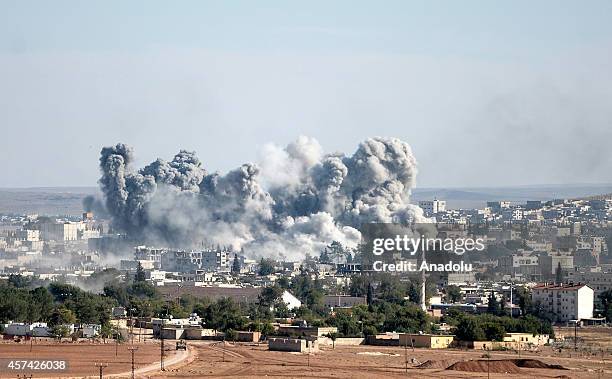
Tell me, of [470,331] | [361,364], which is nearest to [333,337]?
[470,331]

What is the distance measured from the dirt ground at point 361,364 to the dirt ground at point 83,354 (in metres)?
1.56

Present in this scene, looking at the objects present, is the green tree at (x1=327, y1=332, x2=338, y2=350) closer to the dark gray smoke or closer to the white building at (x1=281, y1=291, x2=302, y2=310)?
the white building at (x1=281, y1=291, x2=302, y2=310)

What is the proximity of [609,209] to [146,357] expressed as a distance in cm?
13907

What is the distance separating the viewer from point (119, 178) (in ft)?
434

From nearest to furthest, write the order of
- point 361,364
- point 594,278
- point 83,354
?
point 83,354
point 361,364
point 594,278

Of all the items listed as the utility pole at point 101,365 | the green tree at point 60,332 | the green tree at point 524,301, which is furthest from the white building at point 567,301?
the utility pole at point 101,365

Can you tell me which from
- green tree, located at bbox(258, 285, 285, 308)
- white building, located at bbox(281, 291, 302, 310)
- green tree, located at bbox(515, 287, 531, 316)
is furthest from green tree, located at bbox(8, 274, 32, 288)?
green tree, located at bbox(515, 287, 531, 316)

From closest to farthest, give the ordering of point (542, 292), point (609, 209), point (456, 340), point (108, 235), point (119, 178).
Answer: point (456, 340) < point (542, 292) < point (119, 178) < point (108, 235) < point (609, 209)

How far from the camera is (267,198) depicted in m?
136

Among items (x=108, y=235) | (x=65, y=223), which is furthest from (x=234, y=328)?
(x=65, y=223)

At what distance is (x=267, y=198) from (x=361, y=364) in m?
77.7

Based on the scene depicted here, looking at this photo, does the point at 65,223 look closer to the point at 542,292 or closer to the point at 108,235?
the point at 108,235

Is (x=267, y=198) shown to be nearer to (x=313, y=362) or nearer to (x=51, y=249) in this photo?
(x=51, y=249)

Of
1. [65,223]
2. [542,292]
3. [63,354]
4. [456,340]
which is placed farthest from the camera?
[65,223]
